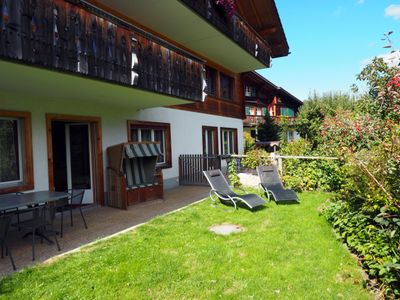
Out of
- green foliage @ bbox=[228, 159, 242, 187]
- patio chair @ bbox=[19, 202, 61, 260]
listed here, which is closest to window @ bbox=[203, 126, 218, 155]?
green foliage @ bbox=[228, 159, 242, 187]

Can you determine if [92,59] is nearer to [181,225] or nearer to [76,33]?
[76,33]

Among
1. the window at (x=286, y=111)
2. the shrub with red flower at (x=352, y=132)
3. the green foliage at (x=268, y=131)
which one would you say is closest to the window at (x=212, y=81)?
the shrub with red flower at (x=352, y=132)

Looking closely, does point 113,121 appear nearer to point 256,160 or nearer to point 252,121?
point 256,160

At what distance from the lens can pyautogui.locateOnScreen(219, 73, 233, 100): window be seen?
51.9 feet

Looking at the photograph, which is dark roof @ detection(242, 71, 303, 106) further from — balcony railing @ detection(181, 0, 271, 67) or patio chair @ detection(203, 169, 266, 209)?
patio chair @ detection(203, 169, 266, 209)

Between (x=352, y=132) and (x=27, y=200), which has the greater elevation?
(x=352, y=132)

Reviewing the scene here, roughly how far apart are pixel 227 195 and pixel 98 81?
13.6ft

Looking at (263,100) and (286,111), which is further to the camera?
(286,111)

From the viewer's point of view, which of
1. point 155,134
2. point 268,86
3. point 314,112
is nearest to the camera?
point 155,134

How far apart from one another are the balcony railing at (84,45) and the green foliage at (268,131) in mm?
22595

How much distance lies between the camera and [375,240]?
3.98 metres

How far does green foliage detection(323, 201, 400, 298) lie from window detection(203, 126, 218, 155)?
9164 millimetres

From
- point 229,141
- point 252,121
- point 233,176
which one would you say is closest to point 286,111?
point 252,121

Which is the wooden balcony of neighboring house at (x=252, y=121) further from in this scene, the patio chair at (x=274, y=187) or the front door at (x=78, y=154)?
the front door at (x=78, y=154)
